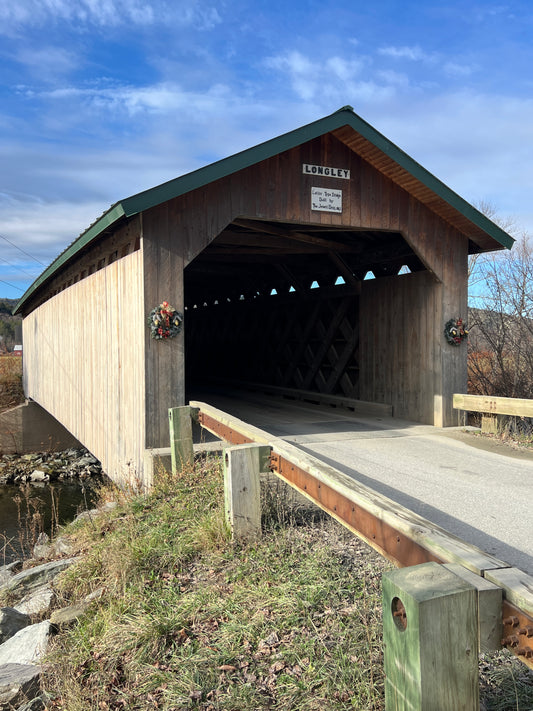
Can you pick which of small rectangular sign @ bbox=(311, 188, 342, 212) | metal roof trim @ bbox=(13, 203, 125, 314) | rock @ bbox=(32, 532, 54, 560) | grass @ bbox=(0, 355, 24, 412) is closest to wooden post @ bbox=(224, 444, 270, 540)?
rock @ bbox=(32, 532, 54, 560)

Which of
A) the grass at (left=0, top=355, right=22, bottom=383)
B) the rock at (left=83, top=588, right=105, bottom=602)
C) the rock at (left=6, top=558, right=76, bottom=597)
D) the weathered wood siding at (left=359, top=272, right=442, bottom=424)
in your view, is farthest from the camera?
the grass at (left=0, top=355, right=22, bottom=383)

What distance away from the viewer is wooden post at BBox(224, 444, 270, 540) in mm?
4324

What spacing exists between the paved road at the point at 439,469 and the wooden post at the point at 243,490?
1083 mm

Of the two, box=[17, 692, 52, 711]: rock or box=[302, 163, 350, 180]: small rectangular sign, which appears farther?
box=[302, 163, 350, 180]: small rectangular sign

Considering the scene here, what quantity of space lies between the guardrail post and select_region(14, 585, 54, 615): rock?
12.8 feet

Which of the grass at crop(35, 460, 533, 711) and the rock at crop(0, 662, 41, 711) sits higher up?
the grass at crop(35, 460, 533, 711)

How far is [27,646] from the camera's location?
13.6 ft

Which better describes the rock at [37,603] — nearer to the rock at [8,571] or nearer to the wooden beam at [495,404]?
the rock at [8,571]

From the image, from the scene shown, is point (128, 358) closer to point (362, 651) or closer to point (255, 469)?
point (255, 469)

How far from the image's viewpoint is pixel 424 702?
6.07 ft

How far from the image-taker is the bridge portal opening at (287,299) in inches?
408

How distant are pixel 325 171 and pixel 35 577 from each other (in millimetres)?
6004

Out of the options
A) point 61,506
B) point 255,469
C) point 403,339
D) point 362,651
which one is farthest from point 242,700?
point 61,506

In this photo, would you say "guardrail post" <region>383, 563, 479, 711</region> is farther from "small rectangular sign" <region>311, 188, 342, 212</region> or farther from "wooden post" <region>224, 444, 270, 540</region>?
"small rectangular sign" <region>311, 188, 342, 212</region>
